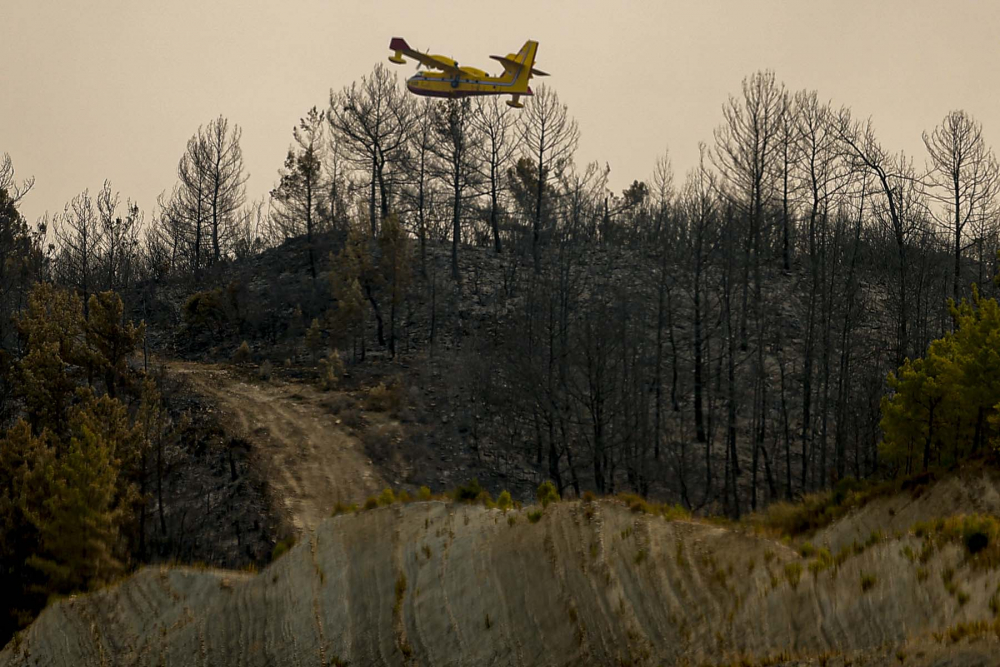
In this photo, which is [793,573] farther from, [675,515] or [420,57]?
[420,57]

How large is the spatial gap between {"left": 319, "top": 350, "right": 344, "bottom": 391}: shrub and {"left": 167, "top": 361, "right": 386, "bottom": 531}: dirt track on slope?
2.18 ft

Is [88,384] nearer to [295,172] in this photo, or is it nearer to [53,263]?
[295,172]

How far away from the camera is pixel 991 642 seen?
10250 millimetres

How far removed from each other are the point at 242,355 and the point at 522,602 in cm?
3092

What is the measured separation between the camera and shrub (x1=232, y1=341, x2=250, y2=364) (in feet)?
145

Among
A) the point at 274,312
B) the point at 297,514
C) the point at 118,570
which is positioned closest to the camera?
the point at 118,570

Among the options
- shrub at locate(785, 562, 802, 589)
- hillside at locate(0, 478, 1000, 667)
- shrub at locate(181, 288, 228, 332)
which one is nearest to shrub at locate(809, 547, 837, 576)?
hillside at locate(0, 478, 1000, 667)

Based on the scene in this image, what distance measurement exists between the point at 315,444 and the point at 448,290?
17.6 m

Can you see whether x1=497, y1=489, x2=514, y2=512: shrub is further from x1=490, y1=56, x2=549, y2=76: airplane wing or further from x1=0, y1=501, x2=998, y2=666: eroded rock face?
x1=490, y1=56, x2=549, y2=76: airplane wing

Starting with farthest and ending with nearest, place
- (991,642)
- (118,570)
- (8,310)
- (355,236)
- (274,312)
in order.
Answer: (274,312) → (355,236) → (8,310) → (118,570) → (991,642)

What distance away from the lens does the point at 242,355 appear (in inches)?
1742

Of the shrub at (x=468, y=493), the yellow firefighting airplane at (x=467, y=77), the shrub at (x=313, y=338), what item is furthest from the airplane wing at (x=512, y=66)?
the shrub at (x=468, y=493)

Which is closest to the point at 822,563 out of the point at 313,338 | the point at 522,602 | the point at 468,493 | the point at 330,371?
the point at 522,602

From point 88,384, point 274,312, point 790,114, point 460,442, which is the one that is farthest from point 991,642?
point 274,312
